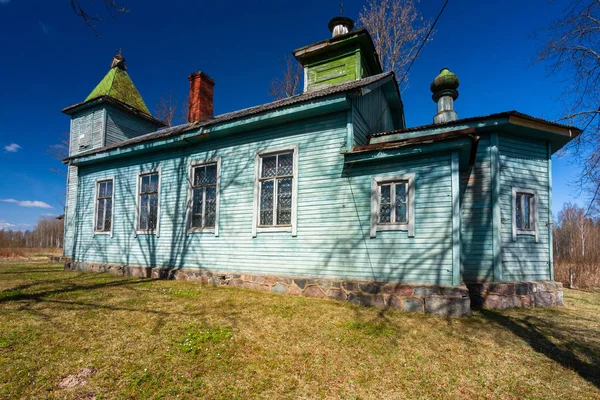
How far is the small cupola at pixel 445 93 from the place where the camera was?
36.1ft

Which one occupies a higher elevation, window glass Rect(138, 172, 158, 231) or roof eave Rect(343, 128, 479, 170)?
roof eave Rect(343, 128, 479, 170)

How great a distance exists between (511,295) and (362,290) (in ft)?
12.1

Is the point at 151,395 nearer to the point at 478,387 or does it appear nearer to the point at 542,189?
the point at 478,387

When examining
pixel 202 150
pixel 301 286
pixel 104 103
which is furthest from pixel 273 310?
pixel 104 103

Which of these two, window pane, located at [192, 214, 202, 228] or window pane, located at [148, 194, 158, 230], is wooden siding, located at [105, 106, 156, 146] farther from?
window pane, located at [192, 214, 202, 228]

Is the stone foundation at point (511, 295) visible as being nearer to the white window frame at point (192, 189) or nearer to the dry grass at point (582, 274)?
the dry grass at point (582, 274)

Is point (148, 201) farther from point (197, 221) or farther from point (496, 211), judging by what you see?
point (496, 211)

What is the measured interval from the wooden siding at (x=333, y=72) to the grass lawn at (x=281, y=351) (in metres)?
8.26

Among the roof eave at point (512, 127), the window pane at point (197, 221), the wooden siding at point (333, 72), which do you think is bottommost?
the window pane at point (197, 221)

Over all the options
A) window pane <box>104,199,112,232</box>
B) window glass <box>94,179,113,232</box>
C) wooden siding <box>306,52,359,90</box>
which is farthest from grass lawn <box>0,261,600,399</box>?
wooden siding <box>306,52,359,90</box>

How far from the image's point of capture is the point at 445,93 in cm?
1116

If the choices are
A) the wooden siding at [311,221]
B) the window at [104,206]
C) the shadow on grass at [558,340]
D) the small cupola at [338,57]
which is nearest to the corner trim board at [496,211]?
the shadow on grass at [558,340]

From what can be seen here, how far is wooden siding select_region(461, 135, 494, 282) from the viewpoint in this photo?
25.0 ft

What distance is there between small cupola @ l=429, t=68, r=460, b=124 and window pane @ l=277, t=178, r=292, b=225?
21.4 ft
